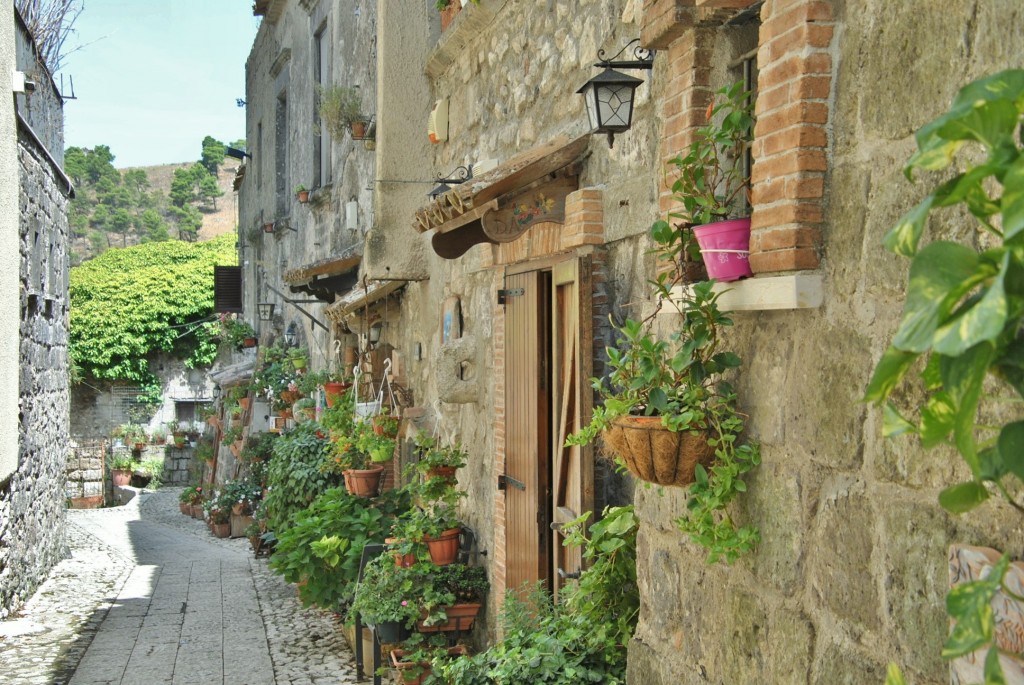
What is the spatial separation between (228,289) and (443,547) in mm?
17765

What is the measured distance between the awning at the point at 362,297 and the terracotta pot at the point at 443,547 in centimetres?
258

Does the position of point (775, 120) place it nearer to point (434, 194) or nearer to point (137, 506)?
point (434, 194)

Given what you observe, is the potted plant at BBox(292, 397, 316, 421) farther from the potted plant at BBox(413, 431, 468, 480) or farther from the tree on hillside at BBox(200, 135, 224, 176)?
the tree on hillside at BBox(200, 135, 224, 176)

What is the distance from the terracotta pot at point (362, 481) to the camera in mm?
8875

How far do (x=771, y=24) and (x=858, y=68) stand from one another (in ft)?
1.00

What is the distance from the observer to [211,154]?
232 ft

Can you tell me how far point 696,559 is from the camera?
3.12 m

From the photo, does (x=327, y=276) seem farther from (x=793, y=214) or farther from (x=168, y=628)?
(x=793, y=214)

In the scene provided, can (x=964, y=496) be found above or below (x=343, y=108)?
below

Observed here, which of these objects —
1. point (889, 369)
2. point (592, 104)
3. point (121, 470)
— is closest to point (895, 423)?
point (889, 369)

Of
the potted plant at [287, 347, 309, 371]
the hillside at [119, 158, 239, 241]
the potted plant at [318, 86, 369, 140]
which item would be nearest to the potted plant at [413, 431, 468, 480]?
the potted plant at [318, 86, 369, 140]

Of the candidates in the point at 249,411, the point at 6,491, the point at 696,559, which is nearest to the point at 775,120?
the point at 696,559

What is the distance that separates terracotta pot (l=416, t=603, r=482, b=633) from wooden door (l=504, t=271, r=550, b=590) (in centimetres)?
70

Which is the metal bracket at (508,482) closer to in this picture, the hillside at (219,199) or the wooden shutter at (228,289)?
the wooden shutter at (228,289)
